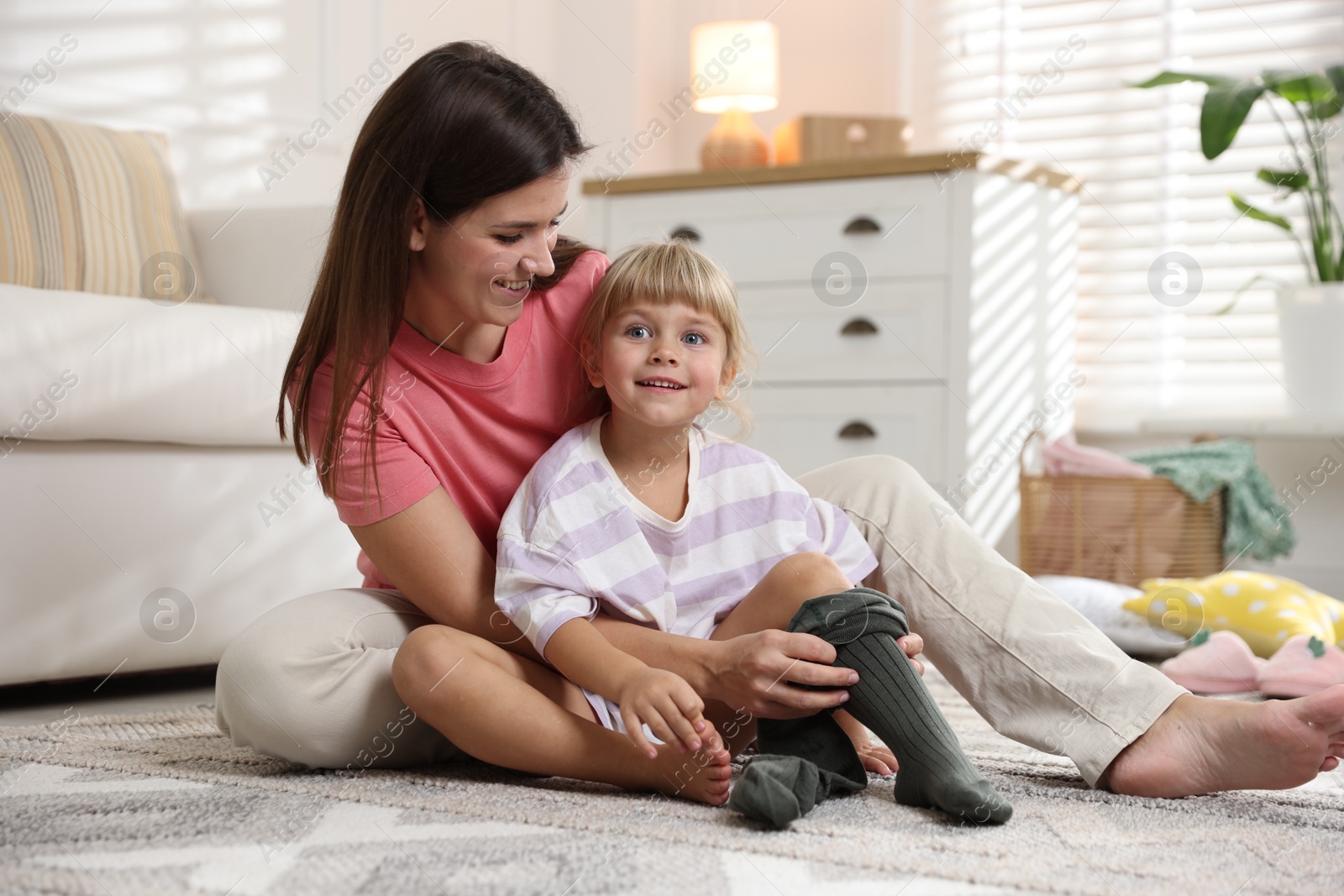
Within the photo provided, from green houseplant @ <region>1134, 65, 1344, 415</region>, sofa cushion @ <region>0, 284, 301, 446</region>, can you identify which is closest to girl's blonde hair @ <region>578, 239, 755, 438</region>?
sofa cushion @ <region>0, 284, 301, 446</region>

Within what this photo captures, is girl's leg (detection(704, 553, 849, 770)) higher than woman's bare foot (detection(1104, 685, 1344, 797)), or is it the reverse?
girl's leg (detection(704, 553, 849, 770))

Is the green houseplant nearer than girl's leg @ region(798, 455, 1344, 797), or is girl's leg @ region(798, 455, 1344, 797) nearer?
girl's leg @ region(798, 455, 1344, 797)

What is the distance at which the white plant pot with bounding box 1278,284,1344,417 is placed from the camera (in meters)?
2.11

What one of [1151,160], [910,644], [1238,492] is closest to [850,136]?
[1151,160]

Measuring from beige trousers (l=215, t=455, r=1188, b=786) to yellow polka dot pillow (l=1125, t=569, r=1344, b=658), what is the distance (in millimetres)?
825

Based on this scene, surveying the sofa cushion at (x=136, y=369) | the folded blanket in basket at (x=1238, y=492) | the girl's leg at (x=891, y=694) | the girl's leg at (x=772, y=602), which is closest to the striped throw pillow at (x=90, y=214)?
the sofa cushion at (x=136, y=369)

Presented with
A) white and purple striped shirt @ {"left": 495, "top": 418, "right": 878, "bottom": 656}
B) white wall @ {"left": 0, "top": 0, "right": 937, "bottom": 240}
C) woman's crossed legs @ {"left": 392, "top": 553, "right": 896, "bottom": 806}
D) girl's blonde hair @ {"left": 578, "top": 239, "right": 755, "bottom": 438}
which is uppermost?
white wall @ {"left": 0, "top": 0, "right": 937, "bottom": 240}

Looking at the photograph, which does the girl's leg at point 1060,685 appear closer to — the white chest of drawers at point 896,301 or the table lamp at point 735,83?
the white chest of drawers at point 896,301

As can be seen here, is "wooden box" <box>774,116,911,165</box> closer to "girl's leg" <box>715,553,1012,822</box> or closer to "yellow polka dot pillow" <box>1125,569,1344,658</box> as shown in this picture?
"yellow polka dot pillow" <box>1125,569,1344,658</box>

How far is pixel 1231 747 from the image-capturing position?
0.84 metres

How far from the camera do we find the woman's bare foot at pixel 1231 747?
0.80 m

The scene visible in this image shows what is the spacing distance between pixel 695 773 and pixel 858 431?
1417 mm

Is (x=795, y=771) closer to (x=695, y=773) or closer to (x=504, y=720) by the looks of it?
(x=695, y=773)

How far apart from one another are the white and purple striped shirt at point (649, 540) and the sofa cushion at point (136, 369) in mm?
567
